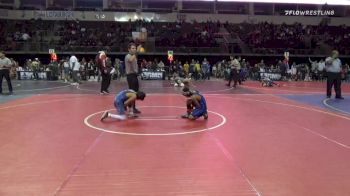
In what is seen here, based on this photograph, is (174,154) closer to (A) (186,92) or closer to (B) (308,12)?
(A) (186,92)

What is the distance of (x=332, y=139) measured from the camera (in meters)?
7.90

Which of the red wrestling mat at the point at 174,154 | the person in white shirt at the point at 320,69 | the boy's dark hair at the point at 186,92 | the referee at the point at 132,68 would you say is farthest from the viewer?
the person in white shirt at the point at 320,69

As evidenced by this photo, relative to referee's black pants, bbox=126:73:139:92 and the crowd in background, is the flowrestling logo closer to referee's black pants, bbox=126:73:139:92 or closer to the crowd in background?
the crowd in background

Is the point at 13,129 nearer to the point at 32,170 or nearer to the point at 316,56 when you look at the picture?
the point at 32,170

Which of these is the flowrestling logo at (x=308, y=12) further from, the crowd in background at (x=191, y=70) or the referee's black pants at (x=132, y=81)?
the referee's black pants at (x=132, y=81)

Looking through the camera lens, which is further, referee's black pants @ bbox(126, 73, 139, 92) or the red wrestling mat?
referee's black pants @ bbox(126, 73, 139, 92)

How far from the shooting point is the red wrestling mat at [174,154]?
516 cm

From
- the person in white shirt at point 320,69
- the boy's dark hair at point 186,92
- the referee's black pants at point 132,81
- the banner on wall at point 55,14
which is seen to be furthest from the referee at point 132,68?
the banner on wall at point 55,14

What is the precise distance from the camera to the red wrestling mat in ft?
16.9

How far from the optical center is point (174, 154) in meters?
6.65

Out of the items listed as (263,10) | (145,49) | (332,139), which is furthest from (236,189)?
(263,10)

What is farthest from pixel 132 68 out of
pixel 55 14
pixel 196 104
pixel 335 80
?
pixel 55 14

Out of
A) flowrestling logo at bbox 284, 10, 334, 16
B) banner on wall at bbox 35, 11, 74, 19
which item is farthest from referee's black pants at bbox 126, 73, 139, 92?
banner on wall at bbox 35, 11, 74, 19

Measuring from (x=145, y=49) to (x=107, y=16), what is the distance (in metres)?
6.17
